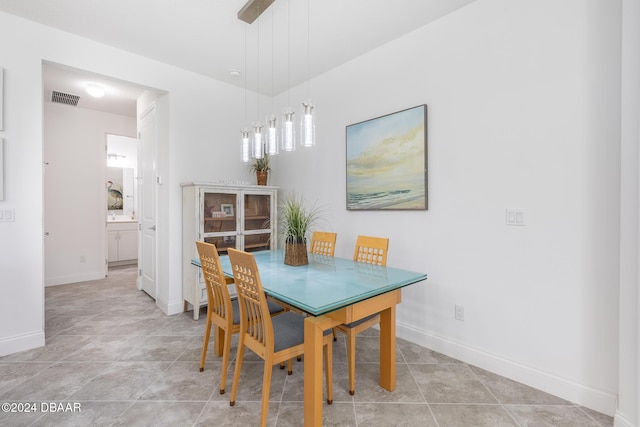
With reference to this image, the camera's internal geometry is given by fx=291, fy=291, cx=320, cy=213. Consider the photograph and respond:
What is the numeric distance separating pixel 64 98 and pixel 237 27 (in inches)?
129

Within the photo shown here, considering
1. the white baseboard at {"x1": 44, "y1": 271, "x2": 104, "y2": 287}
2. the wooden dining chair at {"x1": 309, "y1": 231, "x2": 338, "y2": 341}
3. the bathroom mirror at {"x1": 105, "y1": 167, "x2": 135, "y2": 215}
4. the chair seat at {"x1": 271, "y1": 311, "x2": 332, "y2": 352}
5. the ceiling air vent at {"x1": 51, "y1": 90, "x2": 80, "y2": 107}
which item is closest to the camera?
the chair seat at {"x1": 271, "y1": 311, "x2": 332, "y2": 352}

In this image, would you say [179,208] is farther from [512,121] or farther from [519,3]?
[519,3]

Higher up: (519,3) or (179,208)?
(519,3)

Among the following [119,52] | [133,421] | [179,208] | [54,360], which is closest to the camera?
[133,421]

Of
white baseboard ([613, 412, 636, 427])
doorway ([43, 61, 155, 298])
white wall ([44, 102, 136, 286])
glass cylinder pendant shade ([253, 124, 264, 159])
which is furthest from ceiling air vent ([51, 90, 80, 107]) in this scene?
white baseboard ([613, 412, 636, 427])

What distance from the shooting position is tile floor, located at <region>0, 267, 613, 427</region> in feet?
5.40

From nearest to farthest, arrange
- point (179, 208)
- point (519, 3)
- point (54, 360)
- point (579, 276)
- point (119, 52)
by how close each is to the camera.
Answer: point (579, 276), point (519, 3), point (54, 360), point (119, 52), point (179, 208)

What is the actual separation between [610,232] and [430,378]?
1.43m

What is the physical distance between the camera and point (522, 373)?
1.99 meters

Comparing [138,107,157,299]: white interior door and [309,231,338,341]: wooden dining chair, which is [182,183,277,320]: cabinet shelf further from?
[309,231,338,341]: wooden dining chair

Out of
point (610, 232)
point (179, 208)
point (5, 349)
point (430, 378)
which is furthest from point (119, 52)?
point (610, 232)

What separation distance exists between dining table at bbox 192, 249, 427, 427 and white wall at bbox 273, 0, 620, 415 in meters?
0.69

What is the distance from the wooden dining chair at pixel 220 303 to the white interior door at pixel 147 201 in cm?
191

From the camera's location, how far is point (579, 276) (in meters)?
1.78
